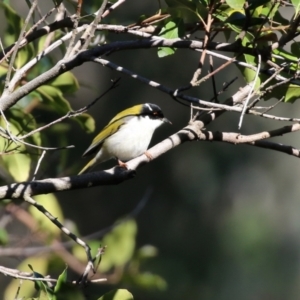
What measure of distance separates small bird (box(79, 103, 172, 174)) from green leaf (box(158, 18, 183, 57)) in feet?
5.61

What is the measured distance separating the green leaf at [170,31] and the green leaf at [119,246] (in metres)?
0.97

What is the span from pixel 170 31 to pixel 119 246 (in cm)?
107

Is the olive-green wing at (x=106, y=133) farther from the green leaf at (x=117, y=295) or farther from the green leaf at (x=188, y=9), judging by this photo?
the green leaf at (x=117, y=295)

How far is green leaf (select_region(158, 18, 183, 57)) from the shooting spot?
1.94 meters

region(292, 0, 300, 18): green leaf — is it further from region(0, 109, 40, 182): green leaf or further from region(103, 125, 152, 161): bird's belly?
region(103, 125, 152, 161): bird's belly

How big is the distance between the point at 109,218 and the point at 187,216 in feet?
2.92

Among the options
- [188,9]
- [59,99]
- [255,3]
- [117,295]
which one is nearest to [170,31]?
[188,9]

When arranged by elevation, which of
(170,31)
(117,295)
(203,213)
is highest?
(170,31)

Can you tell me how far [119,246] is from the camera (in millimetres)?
2705

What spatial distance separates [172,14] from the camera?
2.02 meters

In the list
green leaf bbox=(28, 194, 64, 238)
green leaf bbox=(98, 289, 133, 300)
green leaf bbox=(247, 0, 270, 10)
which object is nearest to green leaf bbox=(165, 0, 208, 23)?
green leaf bbox=(247, 0, 270, 10)

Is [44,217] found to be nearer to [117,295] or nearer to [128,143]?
[128,143]

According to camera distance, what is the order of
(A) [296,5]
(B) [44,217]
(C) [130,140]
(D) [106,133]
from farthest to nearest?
(D) [106,133]
(C) [130,140]
(B) [44,217]
(A) [296,5]

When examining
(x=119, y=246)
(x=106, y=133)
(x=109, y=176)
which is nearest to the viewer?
(x=109, y=176)
